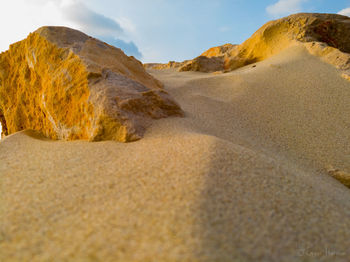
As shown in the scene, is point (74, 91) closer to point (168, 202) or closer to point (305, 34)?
point (168, 202)

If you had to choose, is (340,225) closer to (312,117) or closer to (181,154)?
(181,154)

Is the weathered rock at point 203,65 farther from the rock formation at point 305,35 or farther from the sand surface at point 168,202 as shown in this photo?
the sand surface at point 168,202

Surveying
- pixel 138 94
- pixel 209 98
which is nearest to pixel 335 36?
pixel 209 98

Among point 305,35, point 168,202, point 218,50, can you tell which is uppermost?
point 218,50

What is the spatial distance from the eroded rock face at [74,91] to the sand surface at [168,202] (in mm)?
175

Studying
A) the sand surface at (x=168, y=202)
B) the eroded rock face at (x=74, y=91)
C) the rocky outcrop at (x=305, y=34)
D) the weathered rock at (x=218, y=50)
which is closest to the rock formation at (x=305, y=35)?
the rocky outcrop at (x=305, y=34)

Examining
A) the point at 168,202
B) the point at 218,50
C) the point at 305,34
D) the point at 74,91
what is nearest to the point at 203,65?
the point at 305,34

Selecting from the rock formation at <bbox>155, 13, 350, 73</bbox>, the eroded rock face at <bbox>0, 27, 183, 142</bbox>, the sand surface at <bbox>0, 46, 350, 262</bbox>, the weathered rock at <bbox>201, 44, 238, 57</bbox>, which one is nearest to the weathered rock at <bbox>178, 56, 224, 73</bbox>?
the rock formation at <bbox>155, 13, 350, 73</bbox>

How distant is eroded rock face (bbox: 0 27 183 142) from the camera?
4.56 ft

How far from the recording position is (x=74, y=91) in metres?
1.59

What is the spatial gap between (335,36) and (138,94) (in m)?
4.29

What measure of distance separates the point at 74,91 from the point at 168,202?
1.27m

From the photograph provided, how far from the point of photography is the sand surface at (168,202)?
1.95 feet

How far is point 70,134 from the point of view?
155cm
